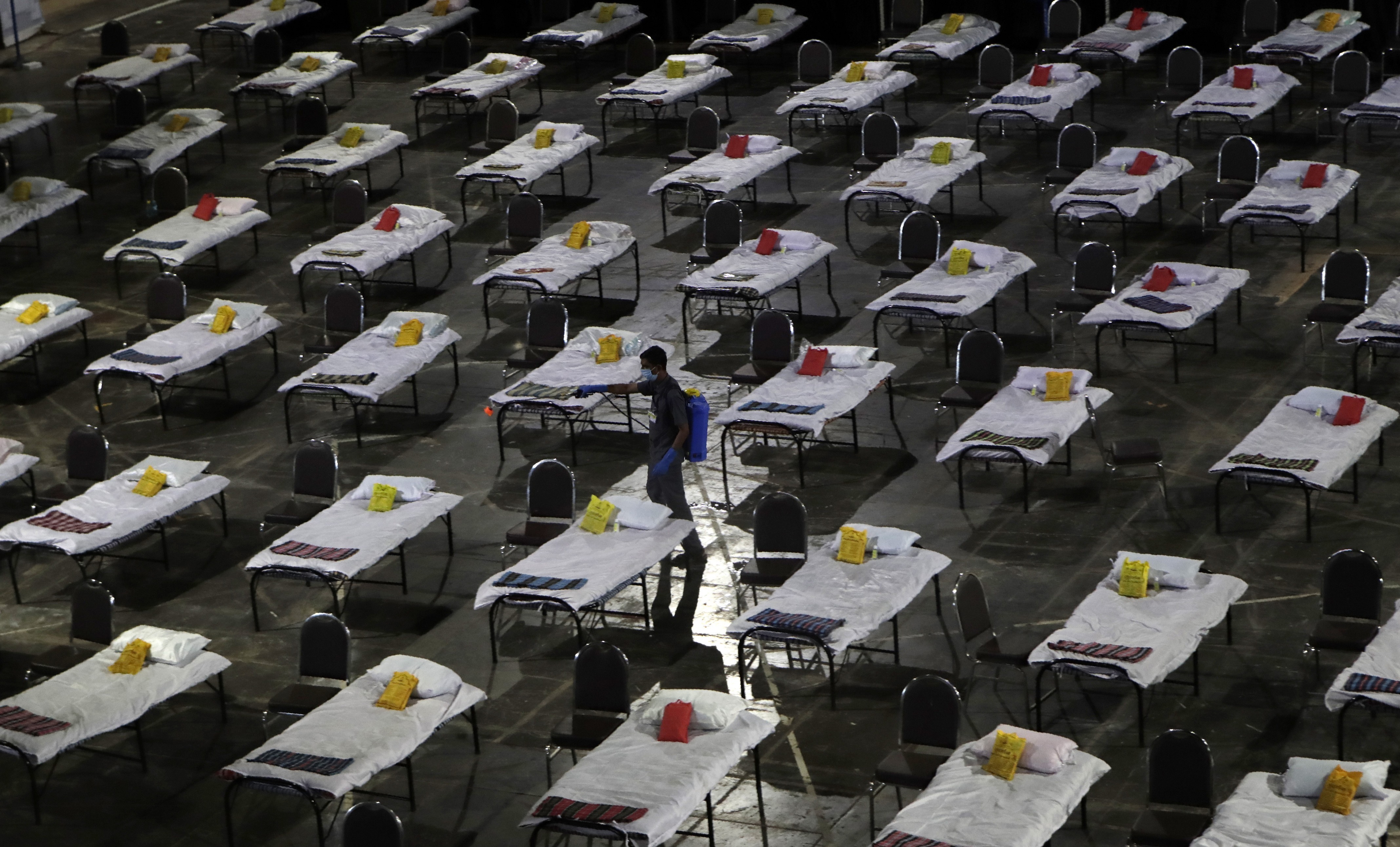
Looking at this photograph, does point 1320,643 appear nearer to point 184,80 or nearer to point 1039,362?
point 1039,362

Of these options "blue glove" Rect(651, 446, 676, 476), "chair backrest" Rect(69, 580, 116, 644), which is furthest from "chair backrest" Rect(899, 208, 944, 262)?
"chair backrest" Rect(69, 580, 116, 644)

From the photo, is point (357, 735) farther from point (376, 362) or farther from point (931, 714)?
point (376, 362)

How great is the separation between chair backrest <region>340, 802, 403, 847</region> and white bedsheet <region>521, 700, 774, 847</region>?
2.19 ft

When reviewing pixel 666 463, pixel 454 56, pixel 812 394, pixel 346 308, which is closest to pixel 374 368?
pixel 346 308

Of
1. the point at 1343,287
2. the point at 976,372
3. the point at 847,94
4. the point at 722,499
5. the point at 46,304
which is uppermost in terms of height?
the point at 847,94

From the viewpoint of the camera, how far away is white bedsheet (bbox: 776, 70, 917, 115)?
20.7 metres

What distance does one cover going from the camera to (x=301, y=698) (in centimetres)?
1188

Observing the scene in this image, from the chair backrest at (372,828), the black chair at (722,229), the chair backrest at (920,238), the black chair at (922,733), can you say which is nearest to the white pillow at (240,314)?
the black chair at (722,229)

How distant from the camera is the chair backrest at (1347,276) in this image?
15.8 meters

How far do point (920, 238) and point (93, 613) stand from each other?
794 centimetres

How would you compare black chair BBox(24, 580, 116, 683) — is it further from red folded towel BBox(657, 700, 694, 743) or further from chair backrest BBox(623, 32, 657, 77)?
chair backrest BBox(623, 32, 657, 77)

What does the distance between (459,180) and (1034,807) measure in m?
12.9

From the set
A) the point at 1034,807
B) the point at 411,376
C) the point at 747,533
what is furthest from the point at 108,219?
the point at 1034,807

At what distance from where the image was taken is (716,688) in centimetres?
1242
